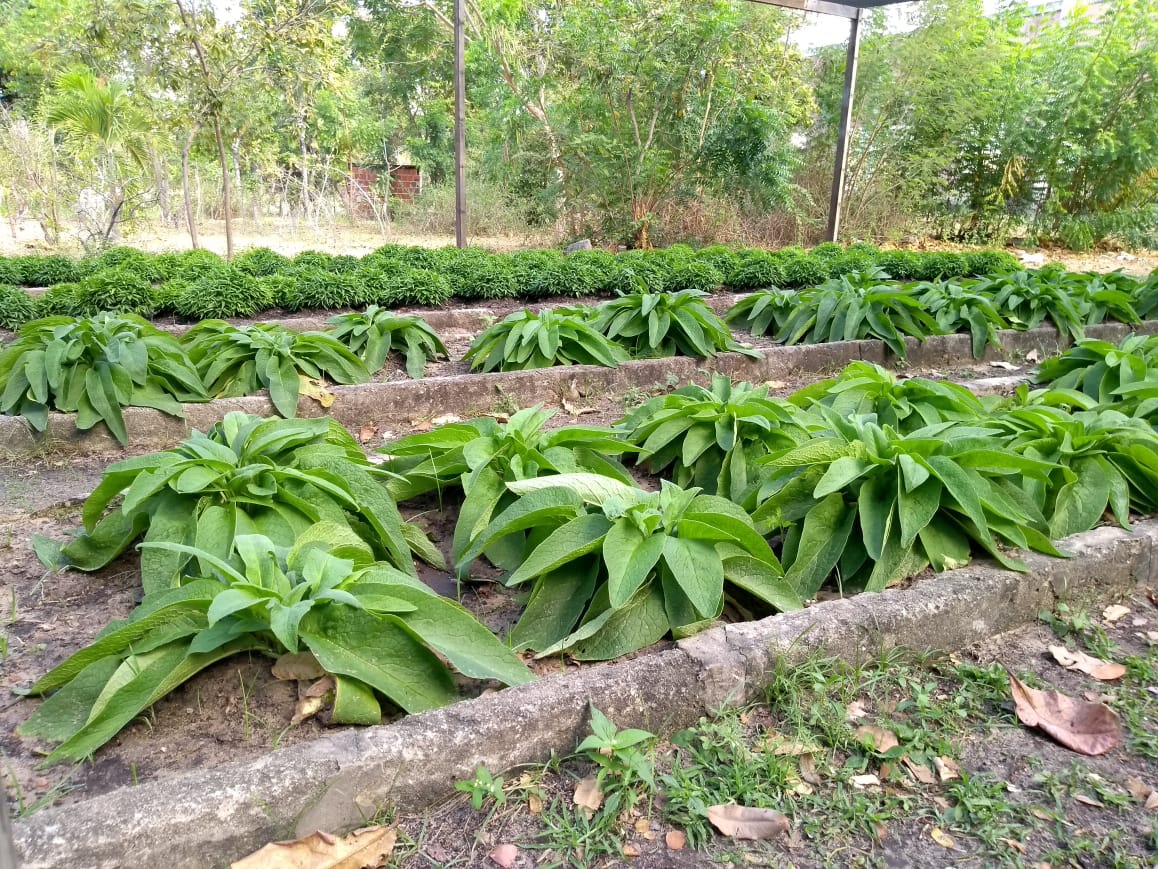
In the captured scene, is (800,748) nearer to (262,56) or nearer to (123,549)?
(123,549)

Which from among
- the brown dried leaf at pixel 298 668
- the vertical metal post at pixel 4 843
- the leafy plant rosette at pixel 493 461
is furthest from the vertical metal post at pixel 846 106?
the vertical metal post at pixel 4 843

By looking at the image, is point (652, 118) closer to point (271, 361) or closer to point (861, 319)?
point (861, 319)

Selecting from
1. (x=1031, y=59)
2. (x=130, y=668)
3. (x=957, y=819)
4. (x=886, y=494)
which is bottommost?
(x=957, y=819)

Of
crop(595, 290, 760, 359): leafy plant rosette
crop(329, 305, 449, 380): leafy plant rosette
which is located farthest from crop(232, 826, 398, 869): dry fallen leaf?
crop(595, 290, 760, 359): leafy plant rosette

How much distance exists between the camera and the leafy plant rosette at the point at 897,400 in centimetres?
296

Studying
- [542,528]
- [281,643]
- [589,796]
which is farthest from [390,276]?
[589,796]

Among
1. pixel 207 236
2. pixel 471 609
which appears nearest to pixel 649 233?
pixel 207 236

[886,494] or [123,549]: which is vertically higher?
[886,494]

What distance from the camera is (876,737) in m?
1.70

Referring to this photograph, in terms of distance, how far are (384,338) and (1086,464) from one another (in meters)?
3.34

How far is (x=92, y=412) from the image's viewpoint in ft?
10.6

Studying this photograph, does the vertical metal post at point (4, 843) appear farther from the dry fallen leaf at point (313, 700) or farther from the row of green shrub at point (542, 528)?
the dry fallen leaf at point (313, 700)

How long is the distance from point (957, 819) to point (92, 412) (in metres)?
3.21

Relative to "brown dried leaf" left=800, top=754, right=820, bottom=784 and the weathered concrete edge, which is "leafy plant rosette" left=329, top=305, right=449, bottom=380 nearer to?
the weathered concrete edge
